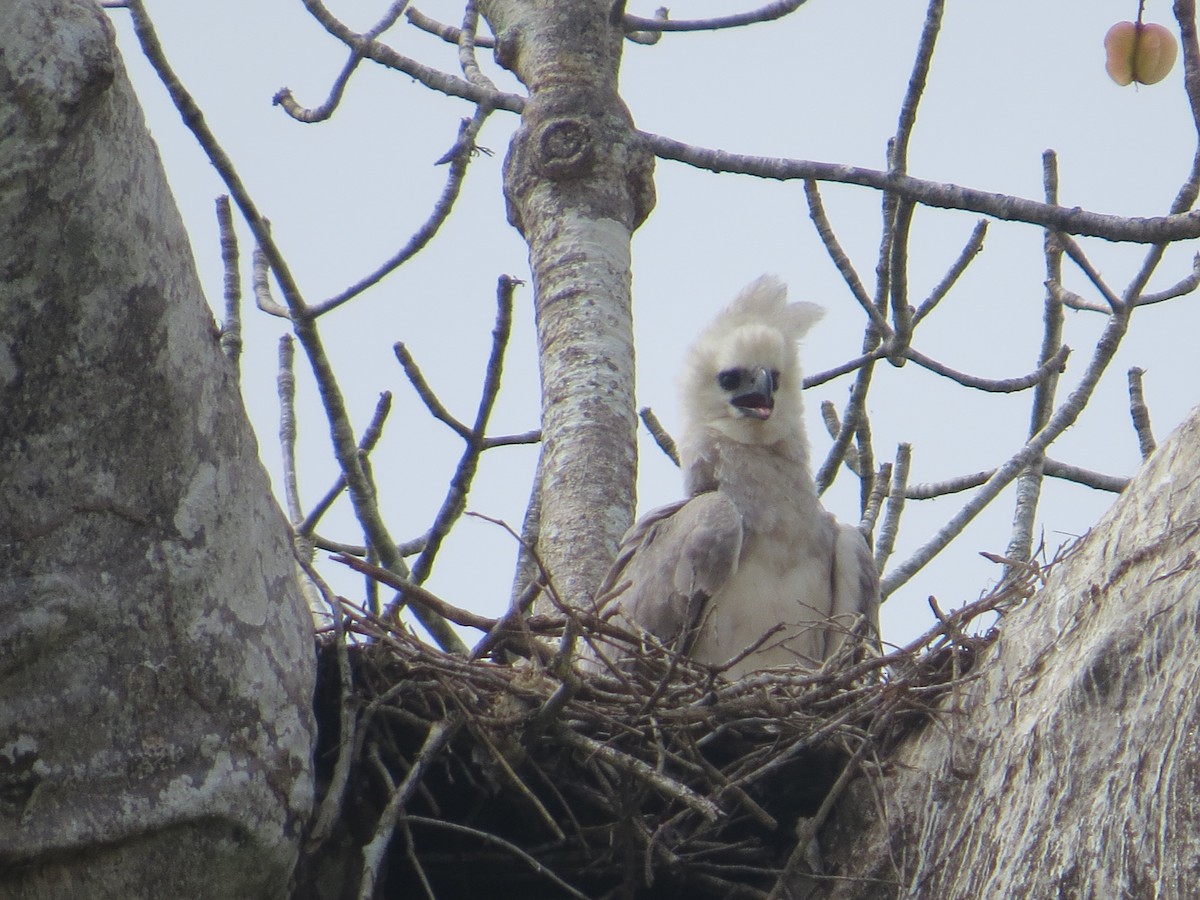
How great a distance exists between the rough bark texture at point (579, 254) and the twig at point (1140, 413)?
1911 millimetres

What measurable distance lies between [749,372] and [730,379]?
3.7 inches

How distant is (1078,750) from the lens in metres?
3.82

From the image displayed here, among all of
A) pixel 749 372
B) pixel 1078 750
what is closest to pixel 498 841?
pixel 1078 750

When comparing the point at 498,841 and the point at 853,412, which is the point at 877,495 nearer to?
the point at 853,412

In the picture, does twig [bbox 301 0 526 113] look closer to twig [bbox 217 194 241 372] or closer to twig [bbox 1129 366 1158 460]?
twig [bbox 217 194 241 372]

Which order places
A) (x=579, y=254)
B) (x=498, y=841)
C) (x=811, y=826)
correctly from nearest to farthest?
(x=498, y=841) < (x=811, y=826) < (x=579, y=254)

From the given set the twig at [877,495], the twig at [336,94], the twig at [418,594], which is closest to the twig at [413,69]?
the twig at [336,94]

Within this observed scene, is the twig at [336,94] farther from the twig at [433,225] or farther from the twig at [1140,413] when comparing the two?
the twig at [1140,413]

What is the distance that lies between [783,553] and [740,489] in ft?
1.23

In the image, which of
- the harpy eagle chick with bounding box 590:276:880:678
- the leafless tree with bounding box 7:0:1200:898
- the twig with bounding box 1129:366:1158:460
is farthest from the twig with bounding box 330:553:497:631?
the twig with bounding box 1129:366:1158:460

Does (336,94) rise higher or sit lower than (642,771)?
higher

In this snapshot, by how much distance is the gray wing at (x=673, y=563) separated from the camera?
20.1 ft

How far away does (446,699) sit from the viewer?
4297mm

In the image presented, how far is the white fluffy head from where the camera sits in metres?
7.08
